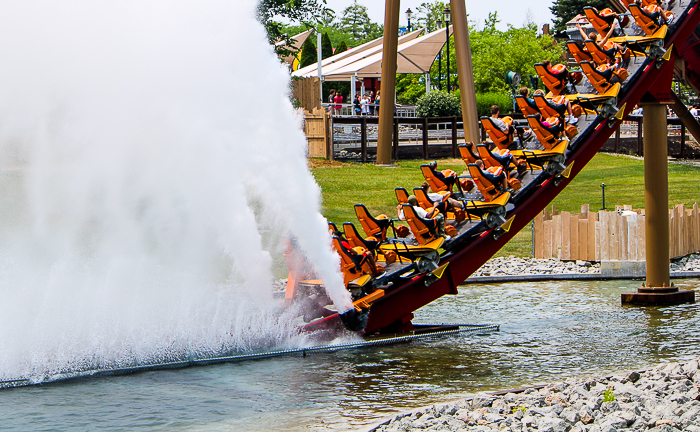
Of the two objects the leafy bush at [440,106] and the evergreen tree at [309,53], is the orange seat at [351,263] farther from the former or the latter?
the evergreen tree at [309,53]

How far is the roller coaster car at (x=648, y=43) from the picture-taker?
13516 millimetres

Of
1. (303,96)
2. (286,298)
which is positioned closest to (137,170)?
(286,298)

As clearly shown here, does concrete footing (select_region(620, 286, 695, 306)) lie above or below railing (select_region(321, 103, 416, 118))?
below

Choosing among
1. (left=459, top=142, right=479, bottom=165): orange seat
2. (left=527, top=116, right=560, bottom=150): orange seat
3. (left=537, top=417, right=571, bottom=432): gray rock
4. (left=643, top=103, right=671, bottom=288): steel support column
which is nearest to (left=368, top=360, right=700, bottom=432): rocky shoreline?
(left=537, top=417, right=571, bottom=432): gray rock

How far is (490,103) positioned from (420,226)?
38093 millimetres

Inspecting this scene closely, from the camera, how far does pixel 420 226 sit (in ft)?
38.7

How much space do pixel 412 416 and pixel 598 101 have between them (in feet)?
24.4

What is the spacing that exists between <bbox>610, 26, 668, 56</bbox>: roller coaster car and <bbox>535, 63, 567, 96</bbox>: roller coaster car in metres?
1.18

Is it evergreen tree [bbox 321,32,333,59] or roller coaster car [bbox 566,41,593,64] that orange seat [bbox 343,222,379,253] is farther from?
evergreen tree [bbox 321,32,333,59]

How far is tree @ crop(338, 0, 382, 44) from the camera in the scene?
134 metres

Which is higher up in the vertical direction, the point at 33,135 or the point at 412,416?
the point at 33,135

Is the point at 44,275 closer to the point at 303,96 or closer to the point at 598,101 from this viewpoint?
the point at 598,101

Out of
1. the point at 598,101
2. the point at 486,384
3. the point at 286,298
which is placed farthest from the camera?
the point at 598,101

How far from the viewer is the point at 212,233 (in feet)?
34.7
